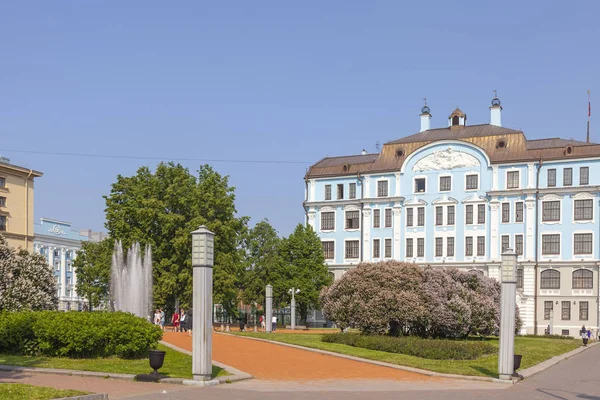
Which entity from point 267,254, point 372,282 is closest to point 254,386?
point 372,282

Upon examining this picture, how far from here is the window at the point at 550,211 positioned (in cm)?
5922

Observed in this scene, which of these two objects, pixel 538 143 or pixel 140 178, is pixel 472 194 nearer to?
pixel 538 143

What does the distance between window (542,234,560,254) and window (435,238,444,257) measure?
786 centimetres

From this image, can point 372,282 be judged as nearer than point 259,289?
Yes

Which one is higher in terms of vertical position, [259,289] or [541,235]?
[541,235]

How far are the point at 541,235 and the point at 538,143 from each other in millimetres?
7830

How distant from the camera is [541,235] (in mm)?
59594

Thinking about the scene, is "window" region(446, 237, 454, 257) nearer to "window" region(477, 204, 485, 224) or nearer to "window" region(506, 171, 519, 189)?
"window" region(477, 204, 485, 224)

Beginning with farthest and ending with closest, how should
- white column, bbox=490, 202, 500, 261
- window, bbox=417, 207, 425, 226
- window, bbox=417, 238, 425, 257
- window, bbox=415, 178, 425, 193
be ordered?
window, bbox=415, 178, 425, 193 < window, bbox=417, 207, 425, 226 < window, bbox=417, 238, 425, 257 < white column, bbox=490, 202, 500, 261

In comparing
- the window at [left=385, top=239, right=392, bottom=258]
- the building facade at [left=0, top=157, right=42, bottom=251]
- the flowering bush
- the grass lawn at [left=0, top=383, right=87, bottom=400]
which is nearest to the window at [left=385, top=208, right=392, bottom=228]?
the window at [left=385, top=239, right=392, bottom=258]

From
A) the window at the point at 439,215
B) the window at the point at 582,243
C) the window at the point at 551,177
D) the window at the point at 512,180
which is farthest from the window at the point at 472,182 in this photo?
the window at the point at 582,243

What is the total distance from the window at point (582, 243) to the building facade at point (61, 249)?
5633 cm

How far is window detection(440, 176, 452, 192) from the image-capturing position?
62.8 metres

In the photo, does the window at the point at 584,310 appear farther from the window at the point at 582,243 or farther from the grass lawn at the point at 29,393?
the grass lawn at the point at 29,393
